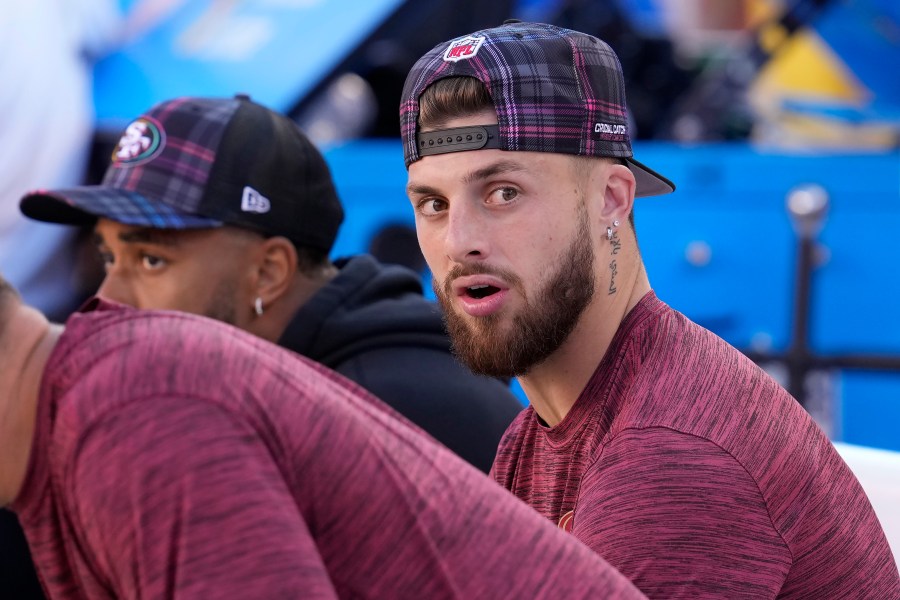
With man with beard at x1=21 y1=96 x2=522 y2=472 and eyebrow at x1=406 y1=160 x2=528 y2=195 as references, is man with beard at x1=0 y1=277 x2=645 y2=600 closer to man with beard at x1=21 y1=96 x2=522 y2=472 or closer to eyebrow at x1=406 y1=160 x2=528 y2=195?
eyebrow at x1=406 y1=160 x2=528 y2=195

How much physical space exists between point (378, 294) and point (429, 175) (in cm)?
94

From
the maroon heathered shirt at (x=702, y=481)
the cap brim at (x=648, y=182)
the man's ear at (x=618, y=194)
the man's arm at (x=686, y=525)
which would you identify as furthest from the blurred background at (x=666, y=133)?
the man's arm at (x=686, y=525)

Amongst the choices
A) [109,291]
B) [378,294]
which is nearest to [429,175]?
Result: [378,294]

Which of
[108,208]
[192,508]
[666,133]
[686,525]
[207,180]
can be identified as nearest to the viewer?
[192,508]

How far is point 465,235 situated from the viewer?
5.22 ft

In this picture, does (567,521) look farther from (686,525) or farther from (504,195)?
(504,195)

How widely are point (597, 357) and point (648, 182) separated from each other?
0.41m

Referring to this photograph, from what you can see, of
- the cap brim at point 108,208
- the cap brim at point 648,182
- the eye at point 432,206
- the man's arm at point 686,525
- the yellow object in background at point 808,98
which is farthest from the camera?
the yellow object in background at point 808,98

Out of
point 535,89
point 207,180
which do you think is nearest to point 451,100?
point 535,89

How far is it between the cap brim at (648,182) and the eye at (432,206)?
0.33 m

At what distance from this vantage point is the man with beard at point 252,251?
2389mm

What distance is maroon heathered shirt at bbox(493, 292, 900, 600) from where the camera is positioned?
132 cm

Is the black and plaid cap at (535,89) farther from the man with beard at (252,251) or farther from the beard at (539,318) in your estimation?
the man with beard at (252,251)

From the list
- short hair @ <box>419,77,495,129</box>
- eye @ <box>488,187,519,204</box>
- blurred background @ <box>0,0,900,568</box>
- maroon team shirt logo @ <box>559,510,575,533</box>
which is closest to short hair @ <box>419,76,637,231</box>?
short hair @ <box>419,77,495,129</box>
